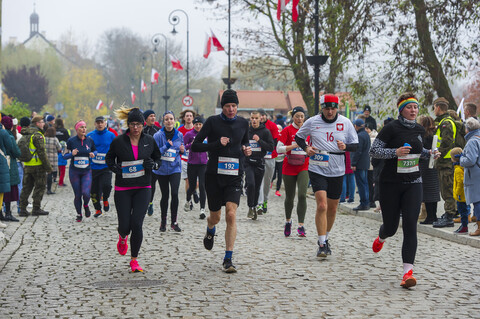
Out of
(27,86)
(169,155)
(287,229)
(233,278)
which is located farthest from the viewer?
(27,86)

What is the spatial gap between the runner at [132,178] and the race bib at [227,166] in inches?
30.0

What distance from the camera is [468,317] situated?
6.26 meters

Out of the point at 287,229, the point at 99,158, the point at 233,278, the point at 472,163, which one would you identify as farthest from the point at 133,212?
the point at 99,158

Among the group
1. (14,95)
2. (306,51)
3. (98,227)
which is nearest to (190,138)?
(98,227)

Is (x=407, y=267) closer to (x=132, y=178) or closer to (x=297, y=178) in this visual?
(x=132, y=178)

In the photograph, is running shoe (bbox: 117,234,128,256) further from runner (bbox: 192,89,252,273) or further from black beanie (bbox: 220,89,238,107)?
black beanie (bbox: 220,89,238,107)

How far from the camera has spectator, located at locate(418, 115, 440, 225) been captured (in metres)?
12.5

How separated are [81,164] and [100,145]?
59 centimetres

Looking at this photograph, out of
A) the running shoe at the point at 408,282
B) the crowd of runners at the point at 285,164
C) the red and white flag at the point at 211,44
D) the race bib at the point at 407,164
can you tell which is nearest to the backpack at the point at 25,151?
the crowd of runners at the point at 285,164

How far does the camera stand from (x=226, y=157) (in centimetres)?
880

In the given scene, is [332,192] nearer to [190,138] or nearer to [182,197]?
[190,138]

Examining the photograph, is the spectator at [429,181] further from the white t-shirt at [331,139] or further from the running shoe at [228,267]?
the running shoe at [228,267]

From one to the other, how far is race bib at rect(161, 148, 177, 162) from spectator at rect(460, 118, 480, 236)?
4280 mm

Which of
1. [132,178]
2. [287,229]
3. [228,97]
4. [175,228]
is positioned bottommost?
[175,228]
